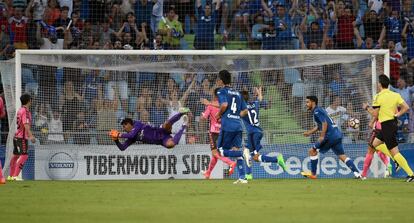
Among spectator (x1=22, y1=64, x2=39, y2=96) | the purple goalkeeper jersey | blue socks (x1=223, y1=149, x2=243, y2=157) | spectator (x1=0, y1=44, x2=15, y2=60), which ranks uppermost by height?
spectator (x1=0, y1=44, x2=15, y2=60)

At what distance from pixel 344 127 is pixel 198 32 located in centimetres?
569

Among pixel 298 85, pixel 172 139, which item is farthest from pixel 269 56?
pixel 172 139

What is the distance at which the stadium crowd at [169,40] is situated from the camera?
25.7 m

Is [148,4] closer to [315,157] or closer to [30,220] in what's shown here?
[315,157]

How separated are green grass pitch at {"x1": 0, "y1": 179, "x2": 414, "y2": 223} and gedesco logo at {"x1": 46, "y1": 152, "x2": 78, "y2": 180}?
17.2 ft

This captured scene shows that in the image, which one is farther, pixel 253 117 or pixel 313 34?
pixel 313 34

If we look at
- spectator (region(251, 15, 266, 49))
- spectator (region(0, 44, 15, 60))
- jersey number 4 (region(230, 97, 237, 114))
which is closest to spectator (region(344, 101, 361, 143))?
spectator (region(251, 15, 266, 49))

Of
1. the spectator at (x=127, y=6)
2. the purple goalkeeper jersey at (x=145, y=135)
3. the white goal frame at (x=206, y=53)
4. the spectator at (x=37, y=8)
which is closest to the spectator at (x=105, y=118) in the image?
the white goal frame at (x=206, y=53)

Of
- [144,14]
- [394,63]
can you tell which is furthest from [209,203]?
[144,14]

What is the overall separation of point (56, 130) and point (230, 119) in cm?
653

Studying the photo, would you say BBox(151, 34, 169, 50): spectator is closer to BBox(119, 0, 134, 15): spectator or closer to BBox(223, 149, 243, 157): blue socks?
BBox(119, 0, 134, 15): spectator

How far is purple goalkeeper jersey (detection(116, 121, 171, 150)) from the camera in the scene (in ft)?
74.5

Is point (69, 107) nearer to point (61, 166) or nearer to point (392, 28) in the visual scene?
point (61, 166)

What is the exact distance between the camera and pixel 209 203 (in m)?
14.8
